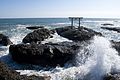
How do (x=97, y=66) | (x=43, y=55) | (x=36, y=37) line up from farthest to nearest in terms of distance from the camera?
(x=36, y=37)
(x=43, y=55)
(x=97, y=66)

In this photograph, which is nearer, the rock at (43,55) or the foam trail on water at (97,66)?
the foam trail on water at (97,66)

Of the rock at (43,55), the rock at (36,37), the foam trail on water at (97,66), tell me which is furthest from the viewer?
the rock at (36,37)

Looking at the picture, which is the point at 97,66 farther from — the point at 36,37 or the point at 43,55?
the point at 36,37

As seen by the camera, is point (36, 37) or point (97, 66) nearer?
point (97, 66)

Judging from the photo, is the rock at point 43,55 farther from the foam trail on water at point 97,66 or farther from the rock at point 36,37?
the rock at point 36,37

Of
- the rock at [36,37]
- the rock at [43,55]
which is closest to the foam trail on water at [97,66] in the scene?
the rock at [43,55]

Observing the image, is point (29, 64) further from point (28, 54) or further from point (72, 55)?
point (72, 55)

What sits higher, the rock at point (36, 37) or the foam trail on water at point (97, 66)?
the foam trail on water at point (97, 66)

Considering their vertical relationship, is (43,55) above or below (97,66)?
below

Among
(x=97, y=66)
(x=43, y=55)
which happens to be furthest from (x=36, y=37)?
(x=97, y=66)

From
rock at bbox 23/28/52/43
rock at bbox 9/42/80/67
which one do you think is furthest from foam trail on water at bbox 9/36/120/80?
rock at bbox 23/28/52/43

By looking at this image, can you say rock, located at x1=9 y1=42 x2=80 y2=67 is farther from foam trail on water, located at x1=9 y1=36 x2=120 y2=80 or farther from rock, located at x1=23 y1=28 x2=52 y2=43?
rock, located at x1=23 y1=28 x2=52 y2=43

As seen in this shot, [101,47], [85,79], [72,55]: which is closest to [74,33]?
[72,55]

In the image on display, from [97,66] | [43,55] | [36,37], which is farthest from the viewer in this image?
[36,37]
